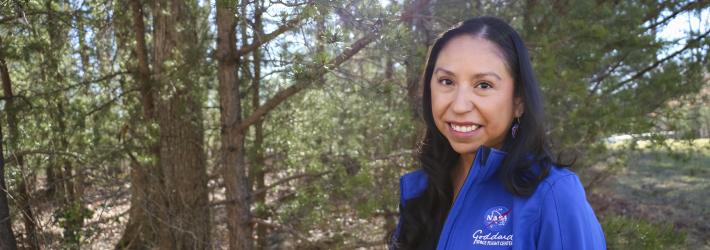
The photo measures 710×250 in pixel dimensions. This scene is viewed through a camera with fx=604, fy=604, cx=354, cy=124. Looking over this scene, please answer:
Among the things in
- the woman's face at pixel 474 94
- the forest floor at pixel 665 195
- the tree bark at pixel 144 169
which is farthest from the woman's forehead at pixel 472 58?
the forest floor at pixel 665 195

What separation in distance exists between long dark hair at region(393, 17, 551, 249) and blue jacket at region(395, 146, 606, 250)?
0.04 metres

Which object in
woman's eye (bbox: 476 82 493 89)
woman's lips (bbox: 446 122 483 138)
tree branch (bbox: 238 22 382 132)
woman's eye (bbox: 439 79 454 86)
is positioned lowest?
woman's lips (bbox: 446 122 483 138)

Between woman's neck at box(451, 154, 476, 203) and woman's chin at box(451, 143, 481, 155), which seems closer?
woman's chin at box(451, 143, 481, 155)

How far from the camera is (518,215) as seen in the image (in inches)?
62.6

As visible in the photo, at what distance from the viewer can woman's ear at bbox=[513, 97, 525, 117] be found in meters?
1.89

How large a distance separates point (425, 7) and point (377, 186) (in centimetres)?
175

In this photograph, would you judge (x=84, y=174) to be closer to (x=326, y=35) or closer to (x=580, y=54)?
(x=326, y=35)

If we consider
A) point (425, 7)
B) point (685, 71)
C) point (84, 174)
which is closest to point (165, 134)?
point (84, 174)

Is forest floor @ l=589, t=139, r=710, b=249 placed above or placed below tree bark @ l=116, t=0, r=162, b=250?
below

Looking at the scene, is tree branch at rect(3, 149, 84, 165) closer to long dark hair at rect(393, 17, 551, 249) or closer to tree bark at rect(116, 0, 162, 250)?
tree bark at rect(116, 0, 162, 250)

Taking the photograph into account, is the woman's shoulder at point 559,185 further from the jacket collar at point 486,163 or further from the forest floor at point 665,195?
the forest floor at point 665,195

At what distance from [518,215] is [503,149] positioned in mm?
335

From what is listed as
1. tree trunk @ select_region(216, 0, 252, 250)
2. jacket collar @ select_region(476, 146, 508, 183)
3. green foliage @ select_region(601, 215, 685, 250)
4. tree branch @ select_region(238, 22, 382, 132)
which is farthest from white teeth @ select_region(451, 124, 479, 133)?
tree trunk @ select_region(216, 0, 252, 250)

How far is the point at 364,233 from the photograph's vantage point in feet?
21.3
